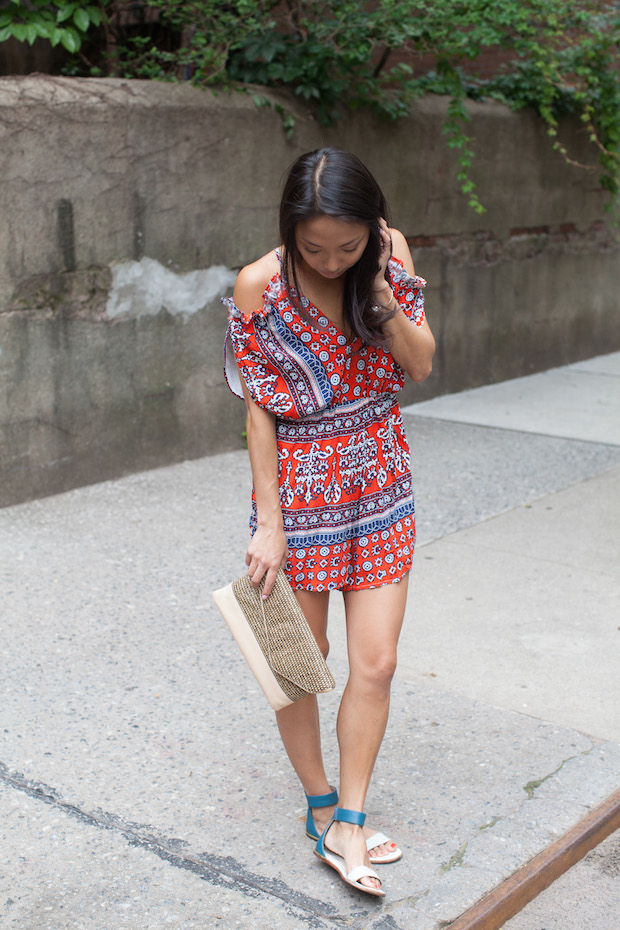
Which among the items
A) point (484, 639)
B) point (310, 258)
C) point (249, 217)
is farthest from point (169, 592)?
point (249, 217)

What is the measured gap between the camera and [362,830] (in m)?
2.64

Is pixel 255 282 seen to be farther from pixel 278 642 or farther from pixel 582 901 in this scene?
pixel 582 901

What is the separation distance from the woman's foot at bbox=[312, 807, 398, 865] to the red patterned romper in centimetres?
59

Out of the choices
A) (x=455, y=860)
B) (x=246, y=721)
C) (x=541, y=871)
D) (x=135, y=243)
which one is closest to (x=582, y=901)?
(x=541, y=871)

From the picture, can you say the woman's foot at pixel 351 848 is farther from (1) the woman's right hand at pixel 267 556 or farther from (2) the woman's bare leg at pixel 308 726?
(1) the woman's right hand at pixel 267 556

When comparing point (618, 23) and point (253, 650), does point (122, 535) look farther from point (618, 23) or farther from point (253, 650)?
point (618, 23)

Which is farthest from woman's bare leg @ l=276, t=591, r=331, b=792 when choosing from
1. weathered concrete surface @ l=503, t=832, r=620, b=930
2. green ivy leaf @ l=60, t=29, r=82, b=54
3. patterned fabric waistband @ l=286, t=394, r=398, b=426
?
green ivy leaf @ l=60, t=29, r=82, b=54

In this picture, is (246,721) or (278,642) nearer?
(278,642)

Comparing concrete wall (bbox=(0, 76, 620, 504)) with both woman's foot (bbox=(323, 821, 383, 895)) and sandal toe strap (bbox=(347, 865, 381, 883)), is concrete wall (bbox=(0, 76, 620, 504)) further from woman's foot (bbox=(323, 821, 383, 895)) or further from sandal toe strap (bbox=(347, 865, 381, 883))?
sandal toe strap (bbox=(347, 865, 381, 883))

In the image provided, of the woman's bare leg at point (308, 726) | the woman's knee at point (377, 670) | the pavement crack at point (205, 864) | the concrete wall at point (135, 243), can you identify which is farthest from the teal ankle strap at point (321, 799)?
the concrete wall at point (135, 243)

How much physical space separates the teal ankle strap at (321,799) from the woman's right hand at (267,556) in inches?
23.0

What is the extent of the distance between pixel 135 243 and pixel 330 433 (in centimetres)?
351

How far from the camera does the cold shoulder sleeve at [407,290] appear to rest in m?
2.53

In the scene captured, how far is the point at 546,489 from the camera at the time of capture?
595 centimetres
